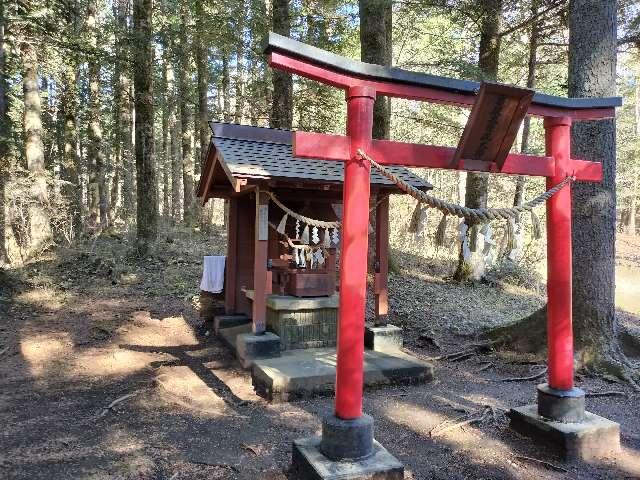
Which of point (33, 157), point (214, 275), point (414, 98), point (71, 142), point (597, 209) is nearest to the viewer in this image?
point (414, 98)

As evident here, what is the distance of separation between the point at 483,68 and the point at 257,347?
361 inches

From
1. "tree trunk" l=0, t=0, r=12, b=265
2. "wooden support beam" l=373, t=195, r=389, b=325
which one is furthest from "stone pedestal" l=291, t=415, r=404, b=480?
"tree trunk" l=0, t=0, r=12, b=265

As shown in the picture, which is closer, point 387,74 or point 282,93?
point 387,74

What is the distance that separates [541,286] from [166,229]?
45.2ft

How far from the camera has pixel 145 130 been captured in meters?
13.0

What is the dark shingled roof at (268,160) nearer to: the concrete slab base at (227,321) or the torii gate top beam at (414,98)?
the torii gate top beam at (414,98)

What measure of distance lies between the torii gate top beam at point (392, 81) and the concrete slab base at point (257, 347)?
4164 mm

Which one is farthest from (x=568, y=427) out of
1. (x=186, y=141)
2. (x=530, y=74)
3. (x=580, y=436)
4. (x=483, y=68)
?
(x=186, y=141)

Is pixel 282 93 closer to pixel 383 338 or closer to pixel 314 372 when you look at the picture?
pixel 383 338

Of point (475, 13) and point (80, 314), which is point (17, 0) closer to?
point (80, 314)

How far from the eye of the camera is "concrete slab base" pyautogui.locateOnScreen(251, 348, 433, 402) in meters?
5.73

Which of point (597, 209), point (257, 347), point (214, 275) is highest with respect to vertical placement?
point (597, 209)

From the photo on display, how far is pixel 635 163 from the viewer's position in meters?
25.8

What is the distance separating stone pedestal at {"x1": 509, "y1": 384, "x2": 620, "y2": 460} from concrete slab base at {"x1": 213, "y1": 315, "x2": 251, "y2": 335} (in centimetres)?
540
